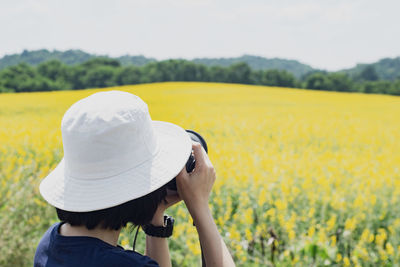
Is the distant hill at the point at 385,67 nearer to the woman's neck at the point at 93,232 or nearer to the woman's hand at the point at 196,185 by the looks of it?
the woman's hand at the point at 196,185

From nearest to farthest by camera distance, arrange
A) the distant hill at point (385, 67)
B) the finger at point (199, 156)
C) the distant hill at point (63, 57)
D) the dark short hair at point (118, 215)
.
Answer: the dark short hair at point (118, 215) < the finger at point (199, 156) < the distant hill at point (63, 57) < the distant hill at point (385, 67)

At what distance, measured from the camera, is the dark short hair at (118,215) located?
1.10 meters

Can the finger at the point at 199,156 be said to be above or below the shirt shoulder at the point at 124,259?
above

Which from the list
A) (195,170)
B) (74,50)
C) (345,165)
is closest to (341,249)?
(345,165)

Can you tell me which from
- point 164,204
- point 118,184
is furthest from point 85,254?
point 164,204

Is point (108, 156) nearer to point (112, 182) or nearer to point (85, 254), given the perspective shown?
point (112, 182)

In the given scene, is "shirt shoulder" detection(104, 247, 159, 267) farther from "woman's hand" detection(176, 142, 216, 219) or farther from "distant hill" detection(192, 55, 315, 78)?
"distant hill" detection(192, 55, 315, 78)

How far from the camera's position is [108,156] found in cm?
105

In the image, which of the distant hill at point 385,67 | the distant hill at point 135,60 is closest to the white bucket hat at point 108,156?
the distant hill at point 135,60

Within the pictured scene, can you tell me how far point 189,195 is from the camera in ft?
3.88

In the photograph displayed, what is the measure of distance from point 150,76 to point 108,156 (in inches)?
1685

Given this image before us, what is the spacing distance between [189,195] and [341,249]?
208 centimetres

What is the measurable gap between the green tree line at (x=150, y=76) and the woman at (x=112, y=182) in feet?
120

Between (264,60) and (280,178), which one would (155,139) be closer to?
(280,178)
